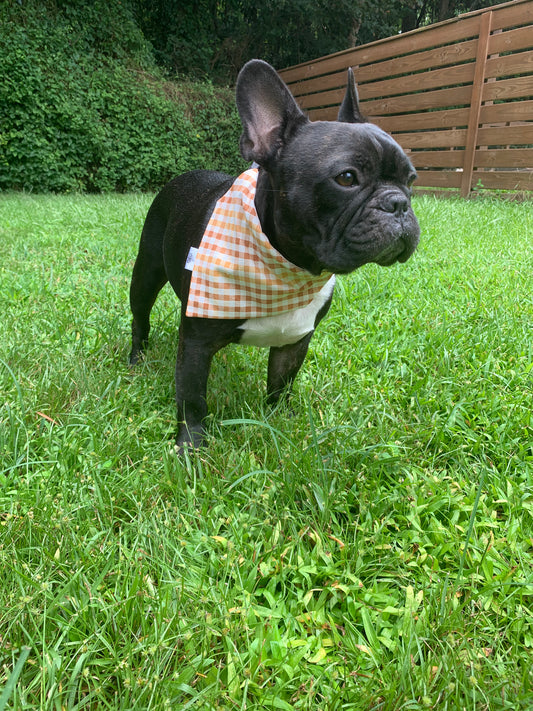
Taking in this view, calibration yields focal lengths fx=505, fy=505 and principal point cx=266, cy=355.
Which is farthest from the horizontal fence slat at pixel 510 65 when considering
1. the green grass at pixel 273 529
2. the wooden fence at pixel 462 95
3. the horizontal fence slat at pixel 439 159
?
the green grass at pixel 273 529

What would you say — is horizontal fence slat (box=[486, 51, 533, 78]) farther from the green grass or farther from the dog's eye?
the dog's eye

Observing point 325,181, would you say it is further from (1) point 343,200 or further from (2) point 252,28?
(2) point 252,28

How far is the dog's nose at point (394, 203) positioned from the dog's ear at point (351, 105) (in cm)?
75

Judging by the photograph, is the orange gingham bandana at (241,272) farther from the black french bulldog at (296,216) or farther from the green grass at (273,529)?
the green grass at (273,529)

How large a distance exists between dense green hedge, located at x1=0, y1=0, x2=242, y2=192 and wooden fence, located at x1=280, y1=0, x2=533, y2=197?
409 centimetres

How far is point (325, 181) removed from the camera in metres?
1.74

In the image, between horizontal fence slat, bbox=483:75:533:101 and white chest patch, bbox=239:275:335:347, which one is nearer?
white chest patch, bbox=239:275:335:347

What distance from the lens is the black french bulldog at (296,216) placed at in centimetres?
175

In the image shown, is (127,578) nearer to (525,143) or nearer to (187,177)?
(187,177)

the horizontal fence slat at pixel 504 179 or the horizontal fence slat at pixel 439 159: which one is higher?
the horizontal fence slat at pixel 439 159

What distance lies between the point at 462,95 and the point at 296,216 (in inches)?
306

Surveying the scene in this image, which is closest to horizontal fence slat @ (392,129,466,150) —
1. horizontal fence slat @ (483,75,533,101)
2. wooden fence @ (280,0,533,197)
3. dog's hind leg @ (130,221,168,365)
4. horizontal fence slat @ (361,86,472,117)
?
wooden fence @ (280,0,533,197)

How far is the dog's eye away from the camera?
175 centimetres

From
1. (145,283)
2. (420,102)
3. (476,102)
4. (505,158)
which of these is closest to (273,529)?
(145,283)
